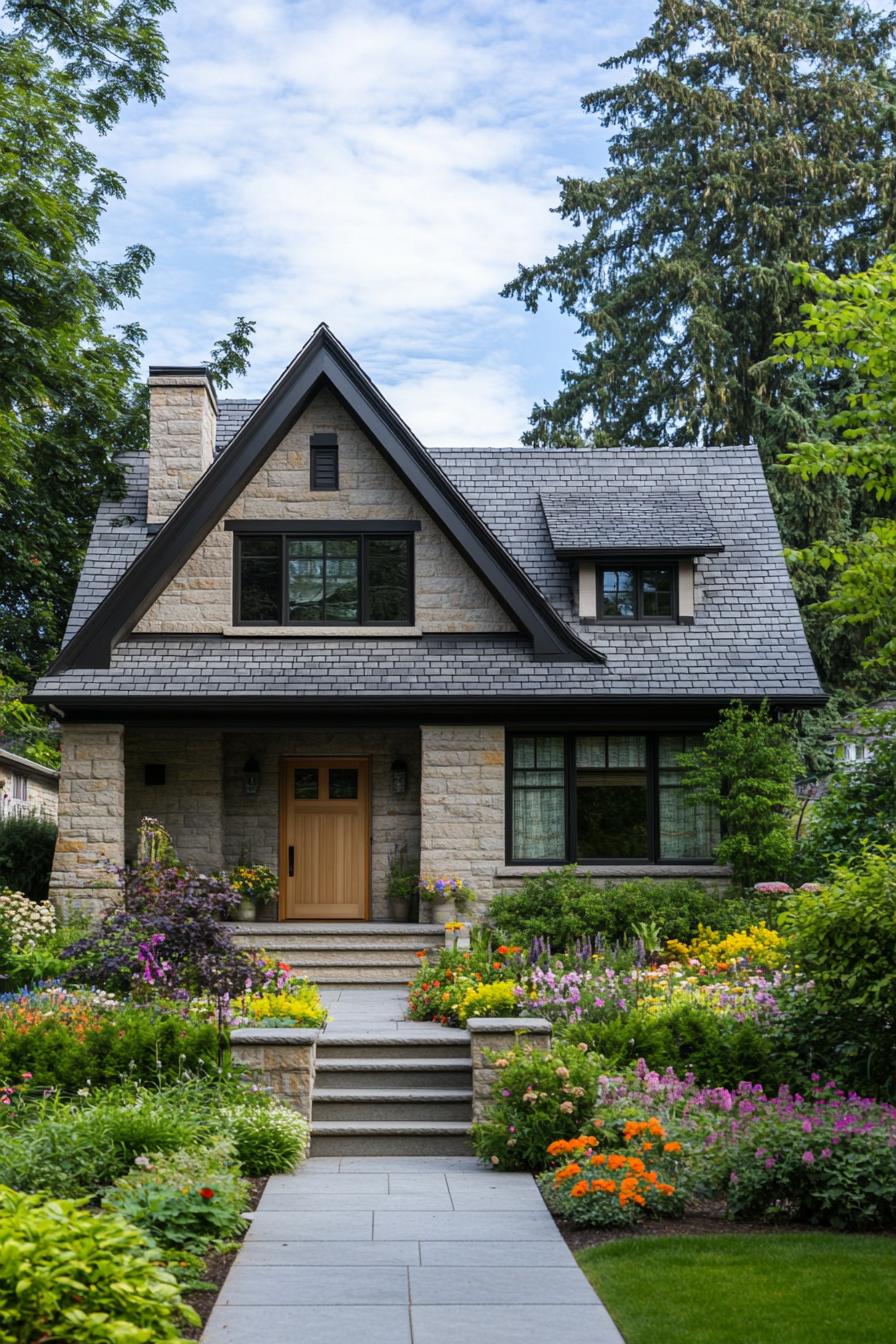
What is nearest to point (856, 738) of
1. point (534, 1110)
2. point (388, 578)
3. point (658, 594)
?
point (658, 594)

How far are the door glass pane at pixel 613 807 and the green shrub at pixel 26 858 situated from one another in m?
6.80

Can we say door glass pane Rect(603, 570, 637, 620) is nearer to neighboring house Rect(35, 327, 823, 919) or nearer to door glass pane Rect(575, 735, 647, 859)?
neighboring house Rect(35, 327, 823, 919)

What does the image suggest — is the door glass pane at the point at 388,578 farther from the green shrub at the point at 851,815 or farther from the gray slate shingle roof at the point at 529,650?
the green shrub at the point at 851,815

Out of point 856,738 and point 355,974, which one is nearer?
point 355,974

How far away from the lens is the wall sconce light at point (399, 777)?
1792 cm

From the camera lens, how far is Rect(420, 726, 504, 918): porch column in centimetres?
1669

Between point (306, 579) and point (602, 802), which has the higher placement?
point (306, 579)

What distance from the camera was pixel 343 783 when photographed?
59.7 ft

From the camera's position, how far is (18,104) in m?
17.1

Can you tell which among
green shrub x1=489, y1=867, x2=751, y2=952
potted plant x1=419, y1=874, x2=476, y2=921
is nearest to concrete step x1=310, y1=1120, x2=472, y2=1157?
green shrub x1=489, y1=867, x2=751, y2=952

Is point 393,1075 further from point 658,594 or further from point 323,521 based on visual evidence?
point 658,594

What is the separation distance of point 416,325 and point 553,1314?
19764 mm

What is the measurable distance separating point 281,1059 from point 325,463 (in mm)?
9719

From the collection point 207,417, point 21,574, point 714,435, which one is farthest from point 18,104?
point 714,435
